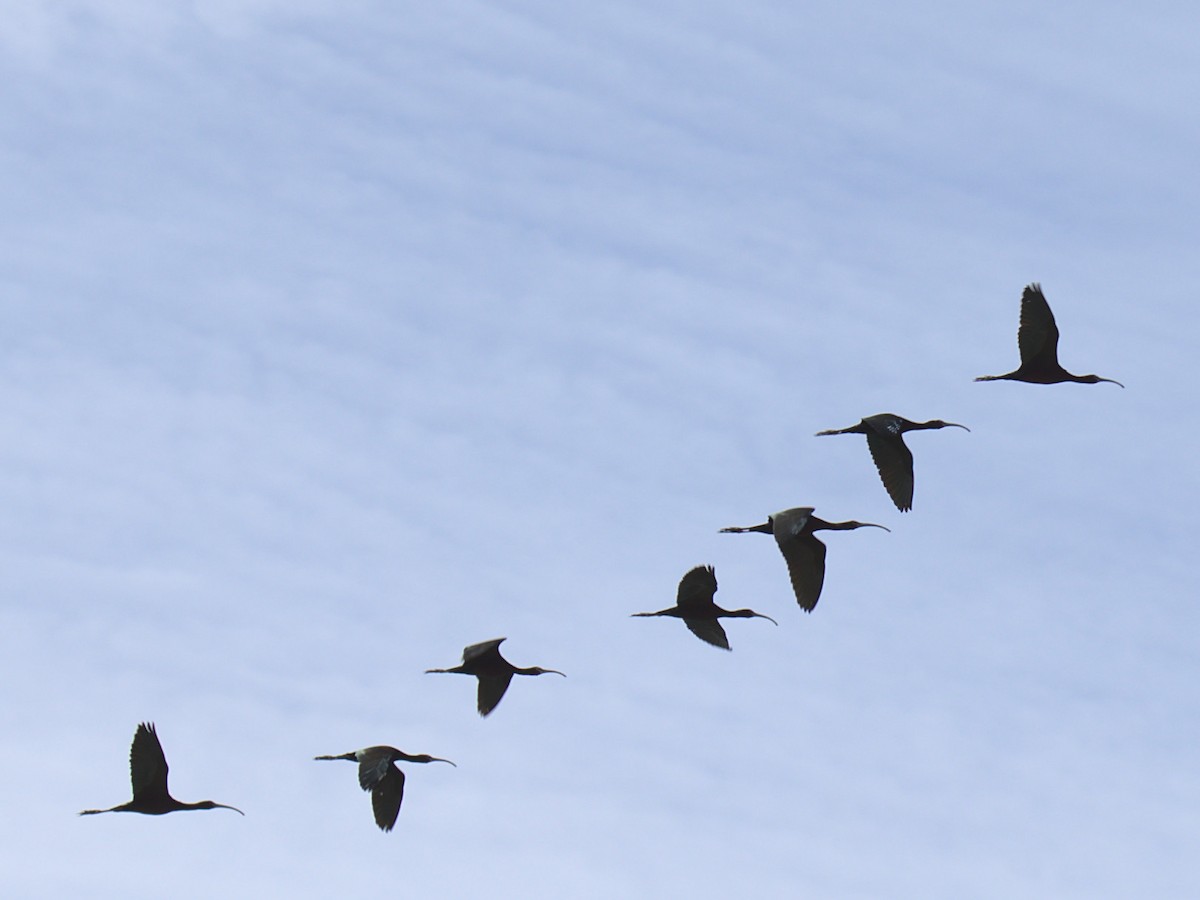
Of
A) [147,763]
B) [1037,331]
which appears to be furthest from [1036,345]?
[147,763]

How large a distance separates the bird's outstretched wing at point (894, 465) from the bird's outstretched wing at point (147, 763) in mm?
14720

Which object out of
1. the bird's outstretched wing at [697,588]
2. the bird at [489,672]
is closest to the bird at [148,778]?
the bird at [489,672]

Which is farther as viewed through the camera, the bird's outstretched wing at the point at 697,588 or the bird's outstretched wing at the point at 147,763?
the bird's outstretched wing at the point at 697,588

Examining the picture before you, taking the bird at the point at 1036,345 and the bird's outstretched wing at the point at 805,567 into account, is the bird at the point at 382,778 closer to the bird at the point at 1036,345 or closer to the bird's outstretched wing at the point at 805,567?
the bird's outstretched wing at the point at 805,567

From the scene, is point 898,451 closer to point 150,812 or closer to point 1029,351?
point 1029,351

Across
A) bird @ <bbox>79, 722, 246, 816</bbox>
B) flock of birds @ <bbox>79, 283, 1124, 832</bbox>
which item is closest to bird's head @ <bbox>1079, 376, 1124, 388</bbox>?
flock of birds @ <bbox>79, 283, 1124, 832</bbox>

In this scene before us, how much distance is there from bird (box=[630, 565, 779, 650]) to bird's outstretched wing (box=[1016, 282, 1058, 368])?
7664 millimetres

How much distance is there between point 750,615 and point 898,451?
186 inches

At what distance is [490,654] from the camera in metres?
50.1

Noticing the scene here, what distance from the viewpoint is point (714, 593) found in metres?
50.2

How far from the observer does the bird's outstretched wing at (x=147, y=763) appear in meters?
46.8

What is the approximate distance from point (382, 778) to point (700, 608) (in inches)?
280

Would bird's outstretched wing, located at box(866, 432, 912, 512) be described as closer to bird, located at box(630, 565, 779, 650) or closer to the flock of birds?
the flock of birds

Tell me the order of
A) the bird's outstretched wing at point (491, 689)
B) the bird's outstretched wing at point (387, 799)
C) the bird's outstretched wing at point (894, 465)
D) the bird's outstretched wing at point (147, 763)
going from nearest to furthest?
the bird's outstretched wing at point (147, 763)
the bird's outstretched wing at point (894, 465)
the bird's outstretched wing at point (387, 799)
the bird's outstretched wing at point (491, 689)
